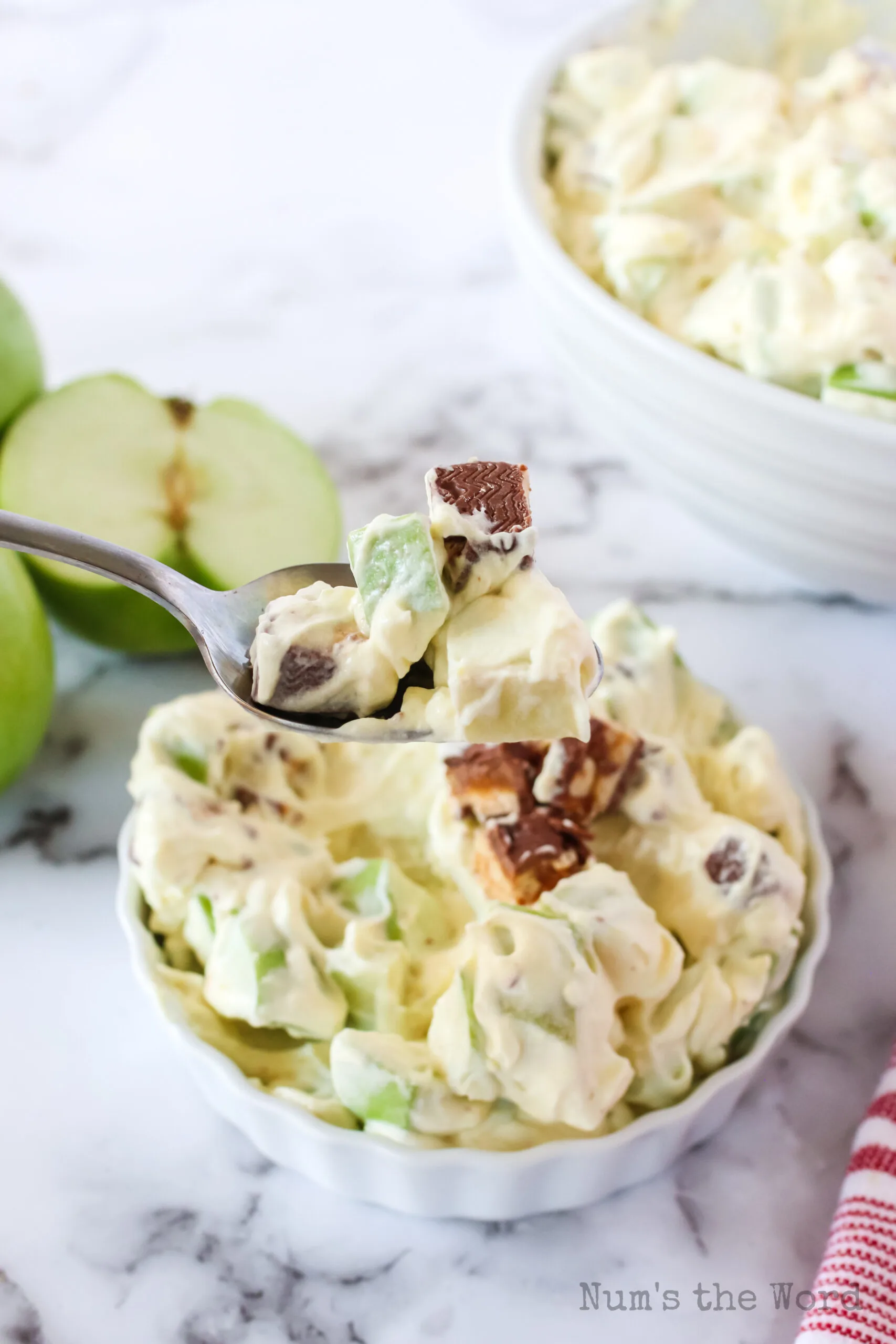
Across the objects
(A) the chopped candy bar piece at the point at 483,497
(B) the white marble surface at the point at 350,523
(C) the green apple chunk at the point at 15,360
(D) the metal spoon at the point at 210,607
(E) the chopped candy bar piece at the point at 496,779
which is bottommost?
(B) the white marble surface at the point at 350,523

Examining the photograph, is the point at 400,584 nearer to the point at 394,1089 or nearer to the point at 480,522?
the point at 480,522

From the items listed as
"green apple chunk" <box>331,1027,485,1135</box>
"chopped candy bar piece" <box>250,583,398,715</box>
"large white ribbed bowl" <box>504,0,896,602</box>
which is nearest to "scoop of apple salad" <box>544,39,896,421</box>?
"large white ribbed bowl" <box>504,0,896,602</box>

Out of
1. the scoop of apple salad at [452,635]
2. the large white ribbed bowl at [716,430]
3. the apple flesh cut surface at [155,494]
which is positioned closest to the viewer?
the scoop of apple salad at [452,635]

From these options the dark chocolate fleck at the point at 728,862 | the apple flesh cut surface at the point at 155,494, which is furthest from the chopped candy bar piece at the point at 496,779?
the apple flesh cut surface at the point at 155,494

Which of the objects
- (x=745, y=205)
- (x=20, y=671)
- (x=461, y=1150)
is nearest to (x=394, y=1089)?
(x=461, y=1150)

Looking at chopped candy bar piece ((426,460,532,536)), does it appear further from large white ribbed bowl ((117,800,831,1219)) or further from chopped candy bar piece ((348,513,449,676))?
large white ribbed bowl ((117,800,831,1219))

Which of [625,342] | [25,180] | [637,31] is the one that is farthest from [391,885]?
[25,180]

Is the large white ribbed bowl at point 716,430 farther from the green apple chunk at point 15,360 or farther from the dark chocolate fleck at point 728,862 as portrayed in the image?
the green apple chunk at point 15,360
